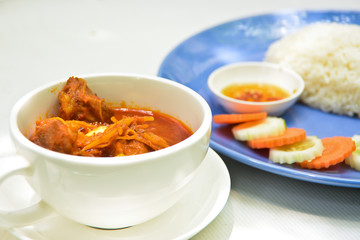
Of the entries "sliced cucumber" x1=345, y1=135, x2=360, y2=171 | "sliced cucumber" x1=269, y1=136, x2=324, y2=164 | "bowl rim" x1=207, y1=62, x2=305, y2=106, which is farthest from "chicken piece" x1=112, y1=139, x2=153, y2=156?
"bowl rim" x1=207, y1=62, x2=305, y2=106

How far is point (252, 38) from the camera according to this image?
245cm

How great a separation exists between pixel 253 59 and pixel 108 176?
1.71 meters

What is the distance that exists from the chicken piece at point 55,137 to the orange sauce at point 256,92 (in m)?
1.19

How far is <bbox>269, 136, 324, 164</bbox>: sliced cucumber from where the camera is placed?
1294mm

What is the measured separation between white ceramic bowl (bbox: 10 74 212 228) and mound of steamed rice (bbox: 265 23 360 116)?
3.75 ft

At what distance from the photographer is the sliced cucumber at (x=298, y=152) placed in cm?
129

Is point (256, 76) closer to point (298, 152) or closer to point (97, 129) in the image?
point (298, 152)

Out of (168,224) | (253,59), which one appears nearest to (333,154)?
(168,224)

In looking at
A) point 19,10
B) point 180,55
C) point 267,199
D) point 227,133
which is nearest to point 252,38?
point 180,55

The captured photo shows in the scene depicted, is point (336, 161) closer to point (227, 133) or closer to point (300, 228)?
point (300, 228)

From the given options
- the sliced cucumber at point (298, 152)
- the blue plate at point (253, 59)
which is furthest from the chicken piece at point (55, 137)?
the sliced cucumber at point (298, 152)

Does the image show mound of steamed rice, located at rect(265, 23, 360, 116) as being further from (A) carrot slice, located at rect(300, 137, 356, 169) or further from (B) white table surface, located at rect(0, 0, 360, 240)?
(B) white table surface, located at rect(0, 0, 360, 240)

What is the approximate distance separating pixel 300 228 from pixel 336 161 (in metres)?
0.29

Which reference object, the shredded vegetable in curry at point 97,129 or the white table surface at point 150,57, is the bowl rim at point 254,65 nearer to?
the white table surface at point 150,57
